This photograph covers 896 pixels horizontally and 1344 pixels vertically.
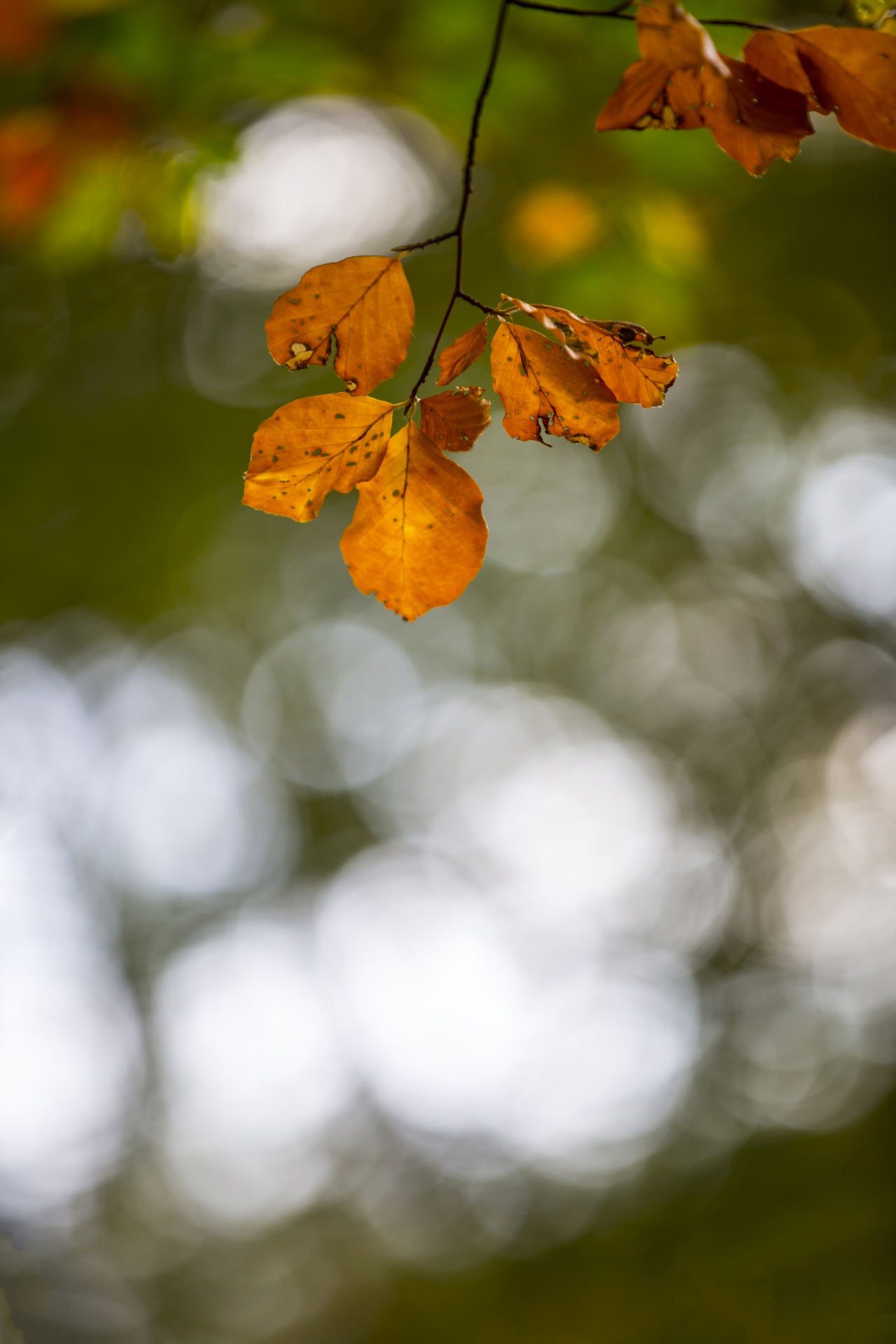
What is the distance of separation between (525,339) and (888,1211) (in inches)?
147

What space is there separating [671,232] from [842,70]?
3.90 feet

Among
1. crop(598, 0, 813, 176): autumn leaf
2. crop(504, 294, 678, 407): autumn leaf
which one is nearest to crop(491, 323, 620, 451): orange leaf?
crop(504, 294, 678, 407): autumn leaf

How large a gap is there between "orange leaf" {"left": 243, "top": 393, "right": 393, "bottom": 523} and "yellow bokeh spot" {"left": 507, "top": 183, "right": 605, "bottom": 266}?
→ 1.09 meters

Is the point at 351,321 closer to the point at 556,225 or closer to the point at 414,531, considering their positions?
the point at 414,531

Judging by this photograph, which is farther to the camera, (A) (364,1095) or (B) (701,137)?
(A) (364,1095)

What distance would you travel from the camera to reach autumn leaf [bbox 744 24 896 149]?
0.39 meters

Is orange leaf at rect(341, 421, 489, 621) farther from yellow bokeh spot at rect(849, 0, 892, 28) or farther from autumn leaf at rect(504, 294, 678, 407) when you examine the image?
yellow bokeh spot at rect(849, 0, 892, 28)

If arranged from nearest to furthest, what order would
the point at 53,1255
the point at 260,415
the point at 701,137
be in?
the point at 701,137
the point at 260,415
the point at 53,1255

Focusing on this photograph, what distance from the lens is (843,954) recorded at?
384 cm

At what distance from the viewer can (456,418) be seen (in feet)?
1.46

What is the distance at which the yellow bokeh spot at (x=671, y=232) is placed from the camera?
1351 millimetres

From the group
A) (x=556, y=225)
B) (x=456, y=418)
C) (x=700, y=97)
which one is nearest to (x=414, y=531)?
(x=456, y=418)

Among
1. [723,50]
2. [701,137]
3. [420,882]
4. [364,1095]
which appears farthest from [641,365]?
[364,1095]

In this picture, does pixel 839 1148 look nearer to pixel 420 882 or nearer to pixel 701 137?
pixel 420 882
